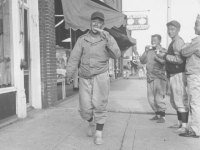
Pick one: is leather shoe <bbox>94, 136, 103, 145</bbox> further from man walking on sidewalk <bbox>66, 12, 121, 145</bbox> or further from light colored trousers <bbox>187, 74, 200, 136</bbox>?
light colored trousers <bbox>187, 74, 200, 136</bbox>

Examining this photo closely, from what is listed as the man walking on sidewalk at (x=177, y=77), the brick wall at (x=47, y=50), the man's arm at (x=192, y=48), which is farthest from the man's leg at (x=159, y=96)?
the brick wall at (x=47, y=50)

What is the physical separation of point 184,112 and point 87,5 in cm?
390

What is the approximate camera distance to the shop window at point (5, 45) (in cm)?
493

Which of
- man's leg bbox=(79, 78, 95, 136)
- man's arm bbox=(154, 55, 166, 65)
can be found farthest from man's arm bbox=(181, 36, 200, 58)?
man's leg bbox=(79, 78, 95, 136)

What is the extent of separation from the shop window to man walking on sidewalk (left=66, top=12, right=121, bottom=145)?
72.9 inches

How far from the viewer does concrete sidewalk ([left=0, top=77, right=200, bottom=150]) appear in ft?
11.9

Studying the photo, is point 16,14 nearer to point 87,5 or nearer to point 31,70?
point 31,70

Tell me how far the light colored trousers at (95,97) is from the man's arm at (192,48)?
4.64 ft

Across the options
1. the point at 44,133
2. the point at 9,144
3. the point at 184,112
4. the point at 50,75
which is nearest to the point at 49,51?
the point at 50,75

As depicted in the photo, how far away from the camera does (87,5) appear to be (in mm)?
6531

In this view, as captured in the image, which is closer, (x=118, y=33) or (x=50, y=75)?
(x=50, y=75)

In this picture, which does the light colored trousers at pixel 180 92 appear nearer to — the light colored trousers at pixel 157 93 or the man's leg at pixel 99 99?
the light colored trousers at pixel 157 93

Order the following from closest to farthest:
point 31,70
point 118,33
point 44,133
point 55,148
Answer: point 55,148 < point 44,133 < point 31,70 < point 118,33

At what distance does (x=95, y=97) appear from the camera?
12.2ft
